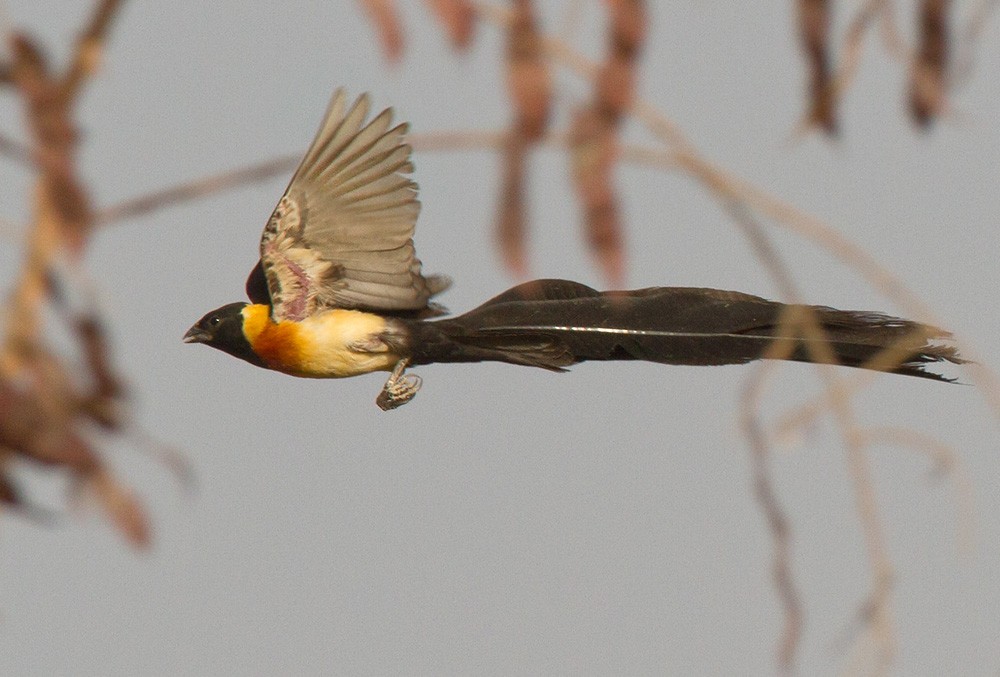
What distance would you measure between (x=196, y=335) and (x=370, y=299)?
56 cm

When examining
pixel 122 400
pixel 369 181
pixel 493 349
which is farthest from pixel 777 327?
pixel 122 400

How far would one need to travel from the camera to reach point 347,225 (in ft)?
11.2

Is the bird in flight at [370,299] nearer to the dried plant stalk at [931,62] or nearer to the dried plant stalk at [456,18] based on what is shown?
the dried plant stalk at [931,62]

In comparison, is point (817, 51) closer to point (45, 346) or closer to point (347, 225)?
point (45, 346)

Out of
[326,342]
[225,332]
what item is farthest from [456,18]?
[225,332]

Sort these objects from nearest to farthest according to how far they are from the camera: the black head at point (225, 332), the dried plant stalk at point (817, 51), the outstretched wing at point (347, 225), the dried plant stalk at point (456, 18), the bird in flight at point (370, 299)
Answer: the dried plant stalk at point (456, 18) → the dried plant stalk at point (817, 51) → the bird in flight at point (370, 299) → the outstretched wing at point (347, 225) → the black head at point (225, 332)

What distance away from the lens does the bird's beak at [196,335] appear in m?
3.65

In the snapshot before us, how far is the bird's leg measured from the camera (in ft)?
11.6

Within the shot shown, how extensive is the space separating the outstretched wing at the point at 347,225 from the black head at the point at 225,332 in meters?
0.16

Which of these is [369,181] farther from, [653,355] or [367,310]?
[653,355]

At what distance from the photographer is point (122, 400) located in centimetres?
189

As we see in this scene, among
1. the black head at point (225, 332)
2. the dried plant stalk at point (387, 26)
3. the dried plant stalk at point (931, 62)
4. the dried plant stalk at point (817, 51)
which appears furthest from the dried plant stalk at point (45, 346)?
the black head at point (225, 332)

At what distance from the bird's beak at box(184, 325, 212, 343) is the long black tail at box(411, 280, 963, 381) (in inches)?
24.5

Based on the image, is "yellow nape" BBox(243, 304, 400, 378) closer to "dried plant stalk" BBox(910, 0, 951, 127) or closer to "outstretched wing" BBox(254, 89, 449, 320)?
"outstretched wing" BBox(254, 89, 449, 320)
